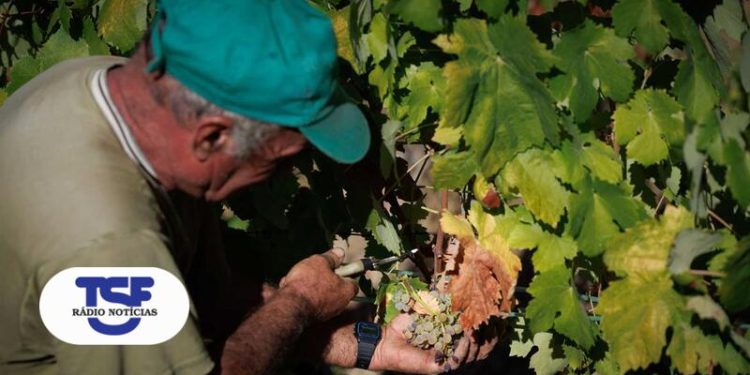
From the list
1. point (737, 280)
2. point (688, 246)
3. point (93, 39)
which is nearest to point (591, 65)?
point (688, 246)

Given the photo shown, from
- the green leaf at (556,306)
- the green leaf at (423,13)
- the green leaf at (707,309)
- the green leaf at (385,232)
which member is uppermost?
the green leaf at (423,13)

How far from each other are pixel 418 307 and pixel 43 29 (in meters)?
1.96

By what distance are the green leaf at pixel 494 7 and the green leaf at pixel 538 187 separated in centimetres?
40

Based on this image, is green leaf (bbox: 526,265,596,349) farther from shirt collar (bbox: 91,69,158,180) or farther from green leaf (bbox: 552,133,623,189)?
shirt collar (bbox: 91,69,158,180)

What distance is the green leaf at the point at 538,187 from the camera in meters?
2.57

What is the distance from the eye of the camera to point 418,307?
2.93m

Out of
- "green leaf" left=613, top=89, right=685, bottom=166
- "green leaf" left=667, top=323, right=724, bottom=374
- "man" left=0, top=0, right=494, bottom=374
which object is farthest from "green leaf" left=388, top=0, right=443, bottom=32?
"green leaf" left=667, top=323, right=724, bottom=374

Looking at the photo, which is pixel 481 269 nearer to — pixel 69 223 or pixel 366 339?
pixel 366 339

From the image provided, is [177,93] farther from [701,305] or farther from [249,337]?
[701,305]

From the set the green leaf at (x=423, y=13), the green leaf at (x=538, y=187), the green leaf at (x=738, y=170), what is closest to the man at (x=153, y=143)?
the green leaf at (x=423, y=13)

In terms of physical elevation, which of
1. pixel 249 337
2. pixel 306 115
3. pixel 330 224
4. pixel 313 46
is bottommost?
pixel 330 224

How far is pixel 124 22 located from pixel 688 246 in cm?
191

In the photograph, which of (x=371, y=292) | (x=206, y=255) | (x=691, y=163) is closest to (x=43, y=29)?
(x=206, y=255)

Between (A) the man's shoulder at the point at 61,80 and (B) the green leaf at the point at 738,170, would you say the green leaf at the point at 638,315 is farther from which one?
(A) the man's shoulder at the point at 61,80
